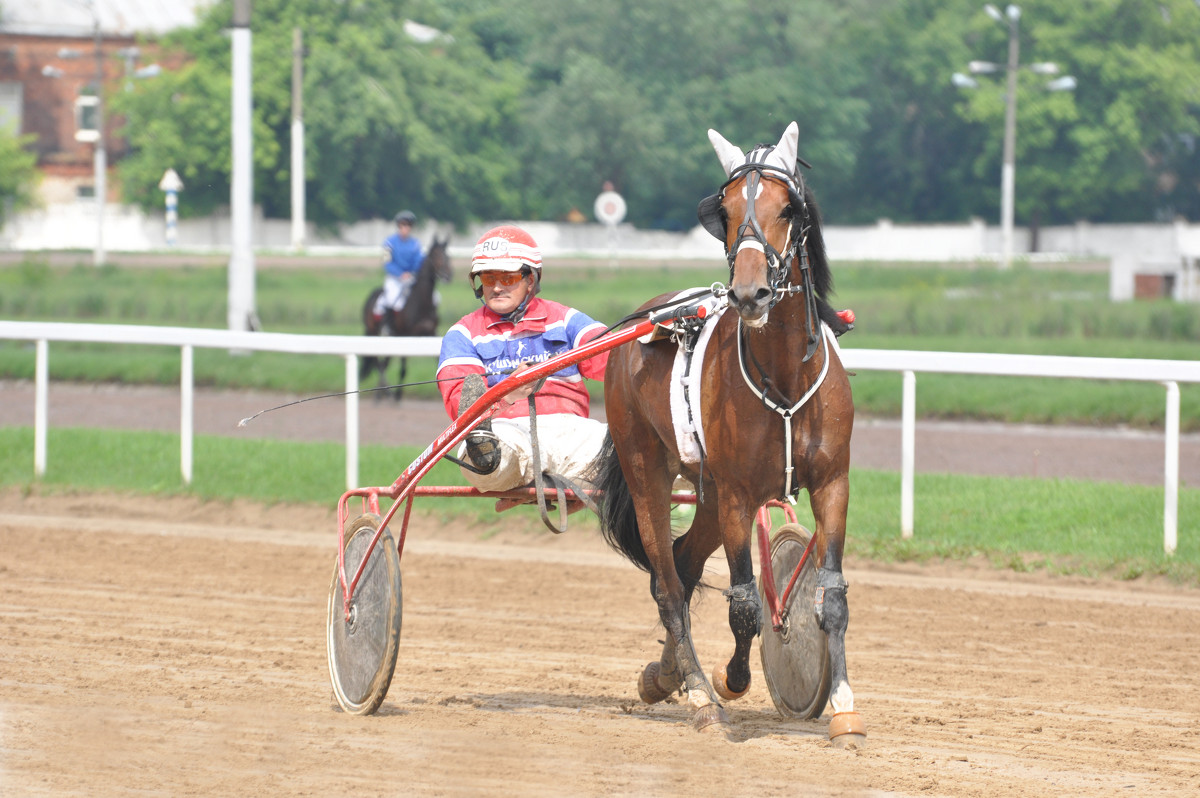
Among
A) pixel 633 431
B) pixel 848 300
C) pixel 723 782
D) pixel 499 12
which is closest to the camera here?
pixel 723 782

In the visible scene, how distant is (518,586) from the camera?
7.16m

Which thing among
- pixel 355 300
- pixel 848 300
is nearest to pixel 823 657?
pixel 848 300

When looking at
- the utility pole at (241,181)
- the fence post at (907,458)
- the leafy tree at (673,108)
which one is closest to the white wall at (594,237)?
the leafy tree at (673,108)

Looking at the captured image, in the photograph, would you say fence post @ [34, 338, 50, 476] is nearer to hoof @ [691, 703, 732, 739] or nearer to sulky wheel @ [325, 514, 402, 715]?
sulky wheel @ [325, 514, 402, 715]

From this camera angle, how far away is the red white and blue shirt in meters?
4.93

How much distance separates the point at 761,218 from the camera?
3.88 metres

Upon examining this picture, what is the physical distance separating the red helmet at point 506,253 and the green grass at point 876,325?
30.1 ft

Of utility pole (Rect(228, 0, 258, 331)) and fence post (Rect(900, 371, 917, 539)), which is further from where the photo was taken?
utility pole (Rect(228, 0, 258, 331))

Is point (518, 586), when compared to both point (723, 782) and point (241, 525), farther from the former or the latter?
point (723, 782)

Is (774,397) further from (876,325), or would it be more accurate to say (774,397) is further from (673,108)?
(673,108)

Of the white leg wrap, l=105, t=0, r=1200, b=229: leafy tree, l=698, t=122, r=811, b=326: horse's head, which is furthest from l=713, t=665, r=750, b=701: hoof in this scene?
l=105, t=0, r=1200, b=229: leafy tree

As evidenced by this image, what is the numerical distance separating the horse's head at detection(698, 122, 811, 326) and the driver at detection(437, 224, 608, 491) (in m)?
0.96

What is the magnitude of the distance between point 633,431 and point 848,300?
2127cm

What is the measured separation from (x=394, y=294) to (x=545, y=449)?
10751mm
